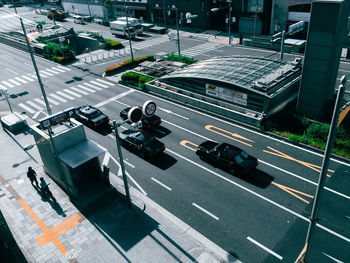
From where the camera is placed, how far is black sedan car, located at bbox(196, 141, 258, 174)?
23125 mm

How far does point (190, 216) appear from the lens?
20.2 m

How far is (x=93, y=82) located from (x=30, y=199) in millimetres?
25915

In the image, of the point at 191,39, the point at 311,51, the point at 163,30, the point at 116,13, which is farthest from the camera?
the point at 116,13

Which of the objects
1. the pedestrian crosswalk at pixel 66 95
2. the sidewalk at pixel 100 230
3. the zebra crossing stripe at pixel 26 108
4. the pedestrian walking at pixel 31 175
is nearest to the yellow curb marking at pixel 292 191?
the sidewalk at pixel 100 230

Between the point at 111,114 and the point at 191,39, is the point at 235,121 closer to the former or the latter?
the point at 111,114

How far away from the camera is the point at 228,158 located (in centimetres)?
2362

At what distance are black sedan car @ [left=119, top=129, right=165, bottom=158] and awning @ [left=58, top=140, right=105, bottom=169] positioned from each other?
200 inches

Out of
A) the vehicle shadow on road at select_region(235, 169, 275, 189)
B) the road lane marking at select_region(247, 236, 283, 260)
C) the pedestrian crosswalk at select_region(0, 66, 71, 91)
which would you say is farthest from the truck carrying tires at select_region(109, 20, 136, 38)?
the road lane marking at select_region(247, 236, 283, 260)

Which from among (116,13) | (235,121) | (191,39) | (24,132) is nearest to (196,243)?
(235,121)

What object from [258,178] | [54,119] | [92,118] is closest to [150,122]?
[92,118]

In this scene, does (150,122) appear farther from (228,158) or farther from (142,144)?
(228,158)

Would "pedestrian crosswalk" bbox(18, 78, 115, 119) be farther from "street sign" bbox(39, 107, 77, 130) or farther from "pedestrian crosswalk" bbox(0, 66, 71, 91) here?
"street sign" bbox(39, 107, 77, 130)

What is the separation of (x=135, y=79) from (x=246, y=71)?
16.4 metres

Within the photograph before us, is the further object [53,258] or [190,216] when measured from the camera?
[190,216]
